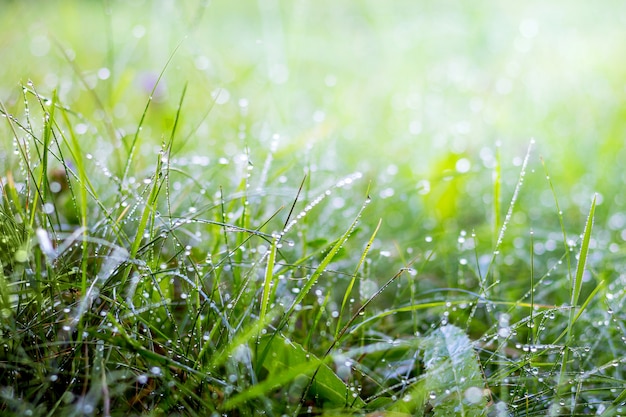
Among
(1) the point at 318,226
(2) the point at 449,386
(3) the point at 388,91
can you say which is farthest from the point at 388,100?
(2) the point at 449,386

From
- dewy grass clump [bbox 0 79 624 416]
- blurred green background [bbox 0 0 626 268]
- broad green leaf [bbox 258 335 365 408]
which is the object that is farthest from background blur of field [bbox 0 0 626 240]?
broad green leaf [bbox 258 335 365 408]

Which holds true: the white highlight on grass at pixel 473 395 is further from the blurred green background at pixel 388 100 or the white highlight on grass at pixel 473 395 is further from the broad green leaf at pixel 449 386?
the blurred green background at pixel 388 100

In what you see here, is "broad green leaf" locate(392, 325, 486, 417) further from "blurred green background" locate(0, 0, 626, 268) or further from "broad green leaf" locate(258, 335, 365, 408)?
"blurred green background" locate(0, 0, 626, 268)

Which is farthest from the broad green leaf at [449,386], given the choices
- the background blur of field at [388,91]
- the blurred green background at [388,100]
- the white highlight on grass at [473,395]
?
the background blur of field at [388,91]

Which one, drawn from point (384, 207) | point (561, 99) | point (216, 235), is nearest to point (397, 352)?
point (216, 235)

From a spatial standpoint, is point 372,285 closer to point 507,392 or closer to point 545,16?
point 507,392

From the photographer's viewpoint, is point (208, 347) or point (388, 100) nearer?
point (208, 347)

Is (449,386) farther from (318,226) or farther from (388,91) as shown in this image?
(388,91)
